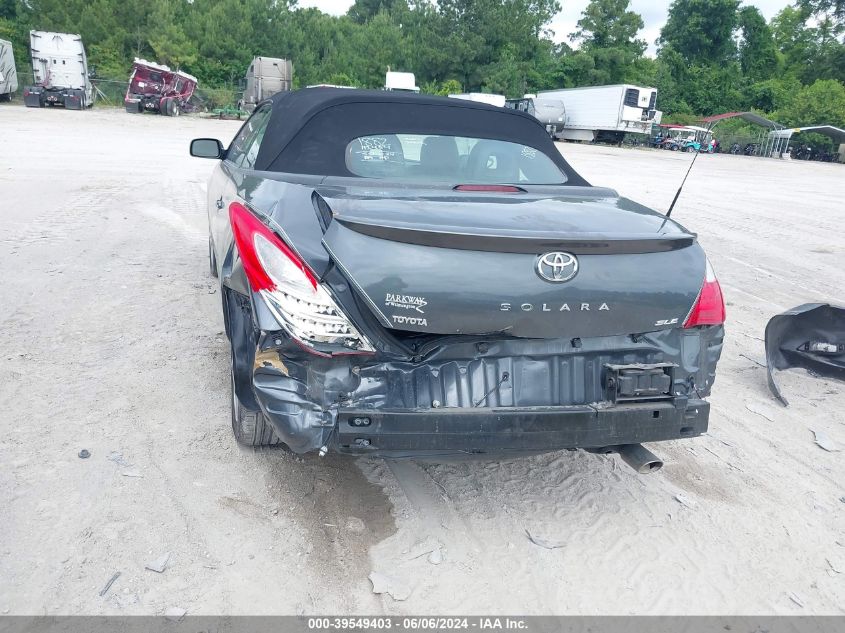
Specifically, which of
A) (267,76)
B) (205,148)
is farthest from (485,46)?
(205,148)

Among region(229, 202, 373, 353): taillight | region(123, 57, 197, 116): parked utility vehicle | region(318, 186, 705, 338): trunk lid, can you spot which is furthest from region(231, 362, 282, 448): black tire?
region(123, 57, 197, 116): parked utility vehicle

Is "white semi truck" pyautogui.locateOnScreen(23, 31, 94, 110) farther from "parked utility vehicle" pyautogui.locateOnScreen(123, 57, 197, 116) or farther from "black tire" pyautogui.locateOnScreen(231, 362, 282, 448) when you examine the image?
"black tire" pyautogui.locateOnScreen(231, 362, 282, 448)

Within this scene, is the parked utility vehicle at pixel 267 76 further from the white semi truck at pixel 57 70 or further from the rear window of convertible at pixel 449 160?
the rear window of convertible at pixel 449 160

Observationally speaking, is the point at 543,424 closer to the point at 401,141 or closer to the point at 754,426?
the point at 401,141

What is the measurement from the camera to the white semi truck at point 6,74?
109 feet

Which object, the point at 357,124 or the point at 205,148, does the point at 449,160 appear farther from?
the point at 205,148

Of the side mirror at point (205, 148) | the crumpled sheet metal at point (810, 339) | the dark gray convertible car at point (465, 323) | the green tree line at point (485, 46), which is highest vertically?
the green tree line at point (485, 46)

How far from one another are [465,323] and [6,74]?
39.4 meters

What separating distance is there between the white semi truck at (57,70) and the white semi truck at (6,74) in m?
1.70

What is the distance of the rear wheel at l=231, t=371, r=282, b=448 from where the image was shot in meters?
3.18

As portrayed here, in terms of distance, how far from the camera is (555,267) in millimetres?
2508

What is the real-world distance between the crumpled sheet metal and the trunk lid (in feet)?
8.33

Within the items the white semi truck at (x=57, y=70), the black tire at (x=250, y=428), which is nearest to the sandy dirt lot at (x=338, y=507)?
the black tire at (x=250, y=428)

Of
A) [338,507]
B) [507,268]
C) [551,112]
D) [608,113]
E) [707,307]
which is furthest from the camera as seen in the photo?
[551,112]
